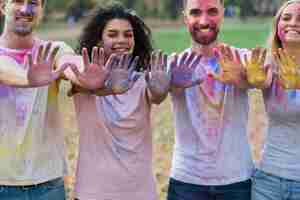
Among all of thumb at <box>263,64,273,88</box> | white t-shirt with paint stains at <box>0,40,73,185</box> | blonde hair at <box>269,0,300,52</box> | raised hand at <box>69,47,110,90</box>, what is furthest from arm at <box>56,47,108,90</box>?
blonde hair at <box>269,0,300,52</box>

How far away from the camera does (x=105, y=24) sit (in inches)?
146

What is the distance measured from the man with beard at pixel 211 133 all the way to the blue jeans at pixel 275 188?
0.29ft

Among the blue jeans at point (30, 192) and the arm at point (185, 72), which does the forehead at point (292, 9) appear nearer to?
the arm at point (185, 72)

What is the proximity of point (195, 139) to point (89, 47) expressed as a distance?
Answer: 795 mm

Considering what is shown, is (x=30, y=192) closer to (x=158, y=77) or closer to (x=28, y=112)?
(x=28, y=112)

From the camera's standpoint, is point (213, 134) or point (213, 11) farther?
point (213, 11)

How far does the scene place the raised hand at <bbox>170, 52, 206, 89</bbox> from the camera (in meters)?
3.54

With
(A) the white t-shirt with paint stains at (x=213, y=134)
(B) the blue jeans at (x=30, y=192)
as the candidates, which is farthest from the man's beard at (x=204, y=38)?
(B) the blue jeans at (x=30, y=192)

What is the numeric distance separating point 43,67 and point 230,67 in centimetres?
99

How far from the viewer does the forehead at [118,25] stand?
3.67 m

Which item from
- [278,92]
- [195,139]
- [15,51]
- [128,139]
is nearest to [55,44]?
[15,51]

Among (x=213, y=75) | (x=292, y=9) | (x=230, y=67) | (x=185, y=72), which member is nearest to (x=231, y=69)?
(x=230, y=67)

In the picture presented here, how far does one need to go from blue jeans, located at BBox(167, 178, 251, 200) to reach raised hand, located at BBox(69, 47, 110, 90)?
75cm

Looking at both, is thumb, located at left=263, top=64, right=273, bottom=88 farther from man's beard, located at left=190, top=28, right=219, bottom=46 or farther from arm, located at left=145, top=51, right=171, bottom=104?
arm, located at left=145, top=51, right=171, bottom=104
